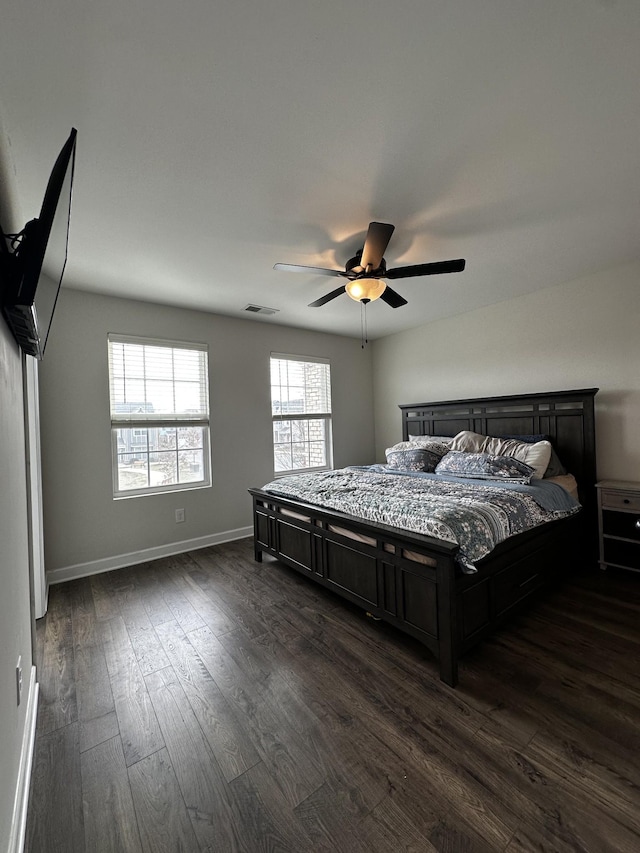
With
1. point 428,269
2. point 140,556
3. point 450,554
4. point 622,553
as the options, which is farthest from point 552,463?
point 140,556

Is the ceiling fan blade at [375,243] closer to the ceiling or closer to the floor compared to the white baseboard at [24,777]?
closer to the ceiling

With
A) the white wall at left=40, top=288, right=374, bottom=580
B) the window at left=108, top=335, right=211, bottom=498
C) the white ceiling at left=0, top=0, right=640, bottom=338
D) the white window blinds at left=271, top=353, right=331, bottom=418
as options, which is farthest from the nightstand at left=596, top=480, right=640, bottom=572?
the window at left=108, top=335, right=211, bottom=498

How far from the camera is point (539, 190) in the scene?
6.88 ft

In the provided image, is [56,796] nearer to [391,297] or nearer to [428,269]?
[428,269]

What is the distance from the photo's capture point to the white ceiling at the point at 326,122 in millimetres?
1203

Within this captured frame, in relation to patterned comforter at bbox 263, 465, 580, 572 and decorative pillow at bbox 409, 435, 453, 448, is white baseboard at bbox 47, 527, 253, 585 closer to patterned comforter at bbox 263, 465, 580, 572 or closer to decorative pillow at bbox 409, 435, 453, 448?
patterned comforter at bbox 263, 465, 580, 572

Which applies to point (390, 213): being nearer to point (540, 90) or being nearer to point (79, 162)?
point (540, 90)

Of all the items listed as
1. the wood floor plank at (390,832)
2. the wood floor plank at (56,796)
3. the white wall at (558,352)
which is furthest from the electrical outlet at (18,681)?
the white wall at (558,352)

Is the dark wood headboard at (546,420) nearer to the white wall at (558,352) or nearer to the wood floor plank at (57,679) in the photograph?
the white wall at (558,352)

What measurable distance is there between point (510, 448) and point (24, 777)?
386cm

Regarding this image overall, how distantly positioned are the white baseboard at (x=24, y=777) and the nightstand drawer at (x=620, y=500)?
399 cm

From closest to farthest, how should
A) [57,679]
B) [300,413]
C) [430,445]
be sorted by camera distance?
[57,679], [430,445], [300,413]

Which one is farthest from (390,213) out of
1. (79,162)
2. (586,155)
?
(79,162)

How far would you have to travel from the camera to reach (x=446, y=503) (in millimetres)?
2314
